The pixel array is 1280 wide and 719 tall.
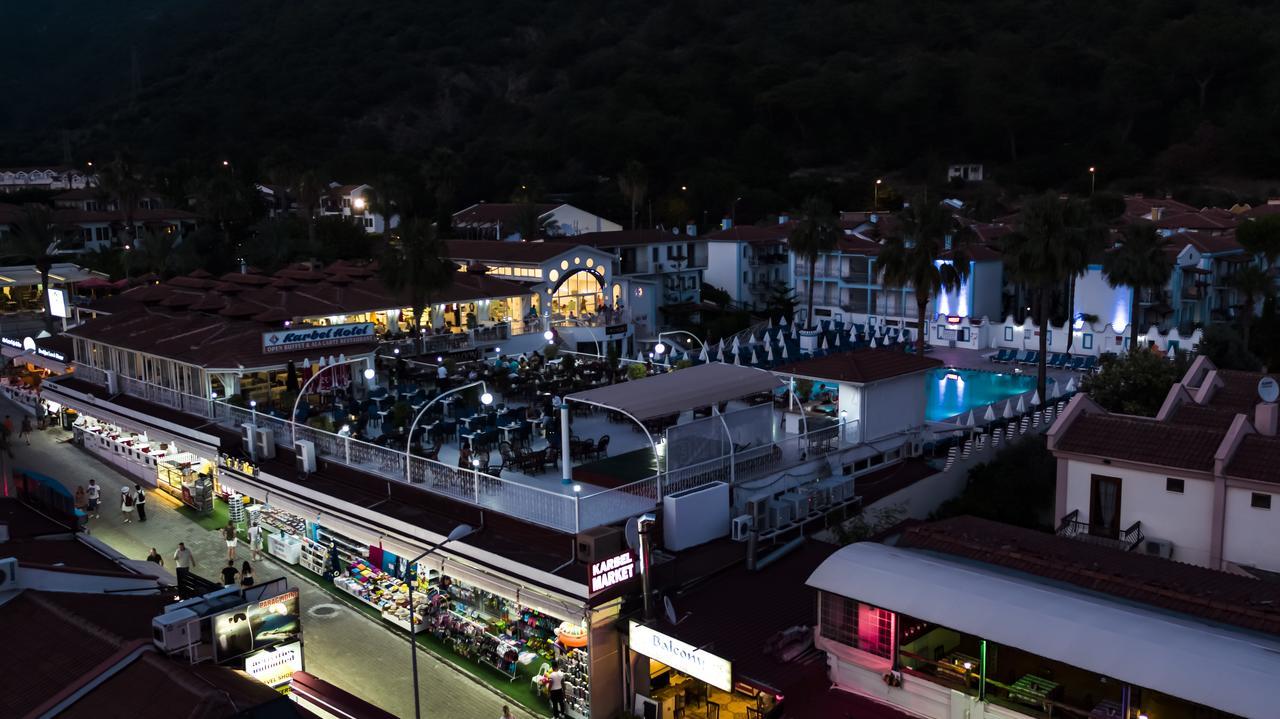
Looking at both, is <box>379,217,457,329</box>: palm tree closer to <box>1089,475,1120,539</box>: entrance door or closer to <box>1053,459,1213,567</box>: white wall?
<box>1053,459,1213,567</box>: white wall

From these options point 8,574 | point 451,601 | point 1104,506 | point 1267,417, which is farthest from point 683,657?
point 1267,417

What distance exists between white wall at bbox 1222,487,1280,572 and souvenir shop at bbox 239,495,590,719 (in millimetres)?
11934

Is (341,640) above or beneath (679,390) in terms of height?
beneath

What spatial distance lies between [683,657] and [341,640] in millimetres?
8197

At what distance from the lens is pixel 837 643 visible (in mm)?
15820

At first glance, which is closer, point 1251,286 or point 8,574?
point 8,574

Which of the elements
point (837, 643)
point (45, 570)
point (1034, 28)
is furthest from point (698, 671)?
point (1034, 28)

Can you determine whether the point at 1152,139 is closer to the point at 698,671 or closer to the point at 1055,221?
the point at 1055,221

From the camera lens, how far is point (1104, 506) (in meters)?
20.9

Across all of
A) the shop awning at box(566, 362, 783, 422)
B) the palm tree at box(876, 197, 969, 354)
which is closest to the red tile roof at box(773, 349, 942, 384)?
the shop awning at box(566, 362, 783, 422)

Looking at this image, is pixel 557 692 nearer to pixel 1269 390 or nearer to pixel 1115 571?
pixel 1115 571

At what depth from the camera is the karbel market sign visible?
30.5 meters

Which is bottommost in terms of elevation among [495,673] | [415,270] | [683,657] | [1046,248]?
[495,673]

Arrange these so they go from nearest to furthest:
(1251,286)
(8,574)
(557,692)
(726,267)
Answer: (8,574) → (557,692) → (1251,286) → (726,267)
